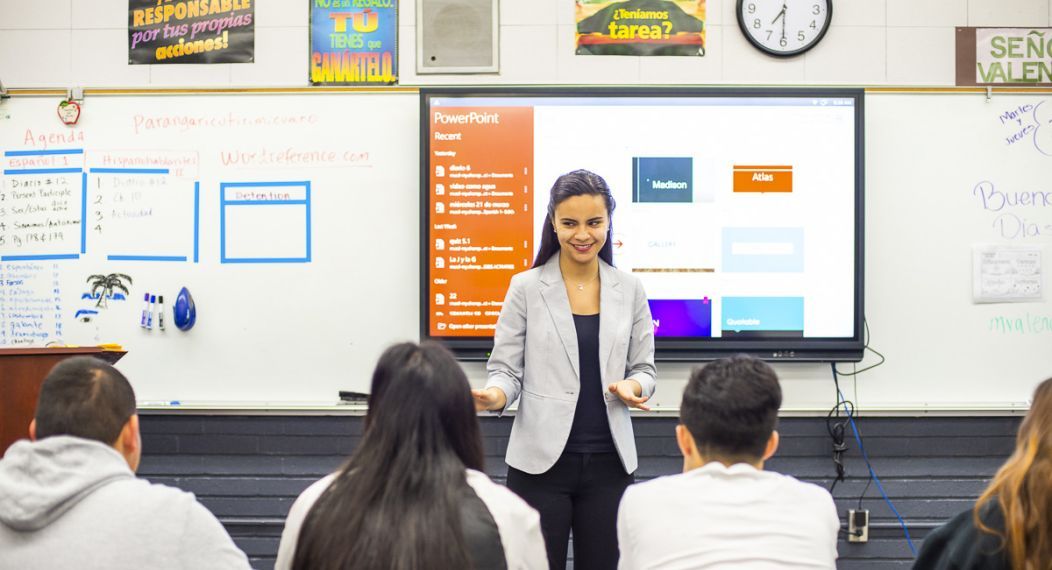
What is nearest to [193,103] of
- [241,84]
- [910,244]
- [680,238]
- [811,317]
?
[241,84]

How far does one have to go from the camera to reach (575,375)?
2195 millimetres

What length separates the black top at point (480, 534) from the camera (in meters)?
1.23

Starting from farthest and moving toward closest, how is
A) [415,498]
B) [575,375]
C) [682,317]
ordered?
[682,317]
[575,375]
[415,498]

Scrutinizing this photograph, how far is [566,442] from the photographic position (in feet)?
7.10

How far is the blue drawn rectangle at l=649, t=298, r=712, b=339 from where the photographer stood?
327 centimetres

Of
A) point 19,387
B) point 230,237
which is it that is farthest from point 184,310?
point 19,387

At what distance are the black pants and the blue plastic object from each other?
175 centimetres

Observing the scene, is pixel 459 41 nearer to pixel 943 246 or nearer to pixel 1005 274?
pixel 943 246

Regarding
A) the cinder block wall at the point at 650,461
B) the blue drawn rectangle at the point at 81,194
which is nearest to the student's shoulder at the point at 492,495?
the cinder block wall at the point at 650,461

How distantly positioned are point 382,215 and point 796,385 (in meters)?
1.70

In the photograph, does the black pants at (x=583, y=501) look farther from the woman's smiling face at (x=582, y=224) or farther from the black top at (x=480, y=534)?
the black top at (x=480, y=534)

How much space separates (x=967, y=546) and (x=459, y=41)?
253 centimetres

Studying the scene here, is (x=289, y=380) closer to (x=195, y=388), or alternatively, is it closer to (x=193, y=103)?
(x=195, y=388)

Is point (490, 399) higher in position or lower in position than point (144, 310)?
lower
